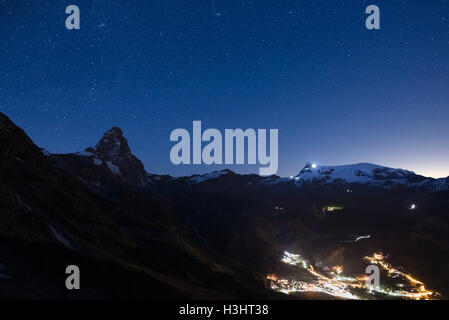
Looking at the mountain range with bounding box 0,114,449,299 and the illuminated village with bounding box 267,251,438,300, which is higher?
the mountain range with bounding box 0,114,449,299

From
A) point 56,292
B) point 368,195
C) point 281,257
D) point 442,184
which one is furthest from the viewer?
point 368,195

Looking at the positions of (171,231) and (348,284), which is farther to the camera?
(348,284)

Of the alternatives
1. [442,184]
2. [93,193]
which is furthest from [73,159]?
[442,184]

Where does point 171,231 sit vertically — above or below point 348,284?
above

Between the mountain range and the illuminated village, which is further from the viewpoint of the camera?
the illuminated village

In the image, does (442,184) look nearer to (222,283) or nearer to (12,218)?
(222,283)

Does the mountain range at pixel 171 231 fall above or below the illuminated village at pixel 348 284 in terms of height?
above

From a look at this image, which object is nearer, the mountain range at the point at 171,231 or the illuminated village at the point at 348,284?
the mountain range at the point at 171,231
